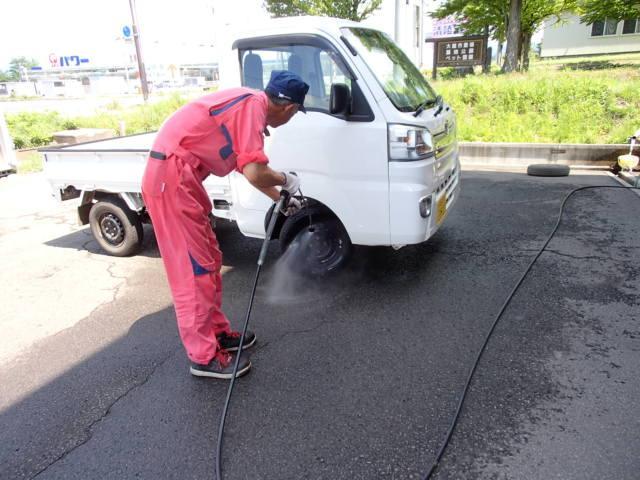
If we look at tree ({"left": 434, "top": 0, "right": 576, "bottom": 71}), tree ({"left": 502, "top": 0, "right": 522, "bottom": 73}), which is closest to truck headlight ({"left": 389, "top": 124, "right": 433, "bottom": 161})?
tree ({"left": 502, "top": 0, "right": 522, "bottom": 73})

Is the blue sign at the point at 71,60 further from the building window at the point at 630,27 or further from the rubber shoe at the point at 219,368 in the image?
the rubber shoe at the point at 219,368

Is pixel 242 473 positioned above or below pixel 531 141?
below

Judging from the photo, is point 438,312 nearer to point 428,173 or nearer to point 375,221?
point 375,221

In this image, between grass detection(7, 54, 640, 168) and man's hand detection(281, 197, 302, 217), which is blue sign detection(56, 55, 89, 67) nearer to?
grass detection(7, 54, 640, 168)

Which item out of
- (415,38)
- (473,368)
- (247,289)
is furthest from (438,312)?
(415,38)

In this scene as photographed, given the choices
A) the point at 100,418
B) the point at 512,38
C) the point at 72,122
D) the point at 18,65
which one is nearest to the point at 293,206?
the point at 100,418

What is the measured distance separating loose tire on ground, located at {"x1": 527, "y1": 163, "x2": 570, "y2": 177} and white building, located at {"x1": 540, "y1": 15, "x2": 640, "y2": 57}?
78.5ft

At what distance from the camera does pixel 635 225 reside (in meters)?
4.82

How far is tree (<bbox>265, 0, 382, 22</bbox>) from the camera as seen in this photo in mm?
17609

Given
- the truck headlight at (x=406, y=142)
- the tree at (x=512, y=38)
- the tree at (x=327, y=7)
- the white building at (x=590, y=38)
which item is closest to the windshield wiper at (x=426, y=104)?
the truck headlight at (x=406, y=142)

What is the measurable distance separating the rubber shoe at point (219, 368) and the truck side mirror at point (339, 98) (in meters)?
1.83

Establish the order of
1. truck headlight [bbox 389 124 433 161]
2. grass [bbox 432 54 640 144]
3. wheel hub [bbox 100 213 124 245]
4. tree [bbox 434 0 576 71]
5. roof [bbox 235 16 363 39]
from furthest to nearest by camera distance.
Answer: tree [bbox 434 0 576 71]
grass [bbox 432 54 640 144]
wheel hub [bbox 100 213 124 245]
roof [bbox 235 16 363 39]
truck headlight [bbox 389 124 433 161]

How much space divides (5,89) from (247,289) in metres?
74.3

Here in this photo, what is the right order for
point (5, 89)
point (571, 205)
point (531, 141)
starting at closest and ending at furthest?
1. point (571, 205)
2. point (531, 141)
3. point (5, 89)
